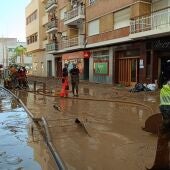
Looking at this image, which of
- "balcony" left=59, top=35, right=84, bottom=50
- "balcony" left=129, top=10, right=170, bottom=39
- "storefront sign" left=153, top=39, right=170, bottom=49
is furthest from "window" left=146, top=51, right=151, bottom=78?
"balcony" left=59, top=35, right=84, bottom=50

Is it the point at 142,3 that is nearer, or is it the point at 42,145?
the point at 42,145

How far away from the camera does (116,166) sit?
6.36 meters

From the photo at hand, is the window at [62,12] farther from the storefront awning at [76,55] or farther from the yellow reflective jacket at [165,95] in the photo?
the yellow reflective jacket at [165,95]

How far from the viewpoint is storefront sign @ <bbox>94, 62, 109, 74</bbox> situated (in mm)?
32344

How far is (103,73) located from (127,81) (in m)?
4.01

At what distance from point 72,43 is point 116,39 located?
1129cm

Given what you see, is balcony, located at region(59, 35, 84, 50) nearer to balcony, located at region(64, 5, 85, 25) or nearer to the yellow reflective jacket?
balcony, located at region(64, 5, 85, 25)

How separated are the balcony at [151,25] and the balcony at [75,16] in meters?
11.6

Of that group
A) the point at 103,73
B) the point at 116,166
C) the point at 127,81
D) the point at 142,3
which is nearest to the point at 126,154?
the point at 116,166

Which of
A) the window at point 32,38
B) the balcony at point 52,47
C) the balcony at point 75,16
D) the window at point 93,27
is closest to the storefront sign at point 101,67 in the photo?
the window at point 93,27

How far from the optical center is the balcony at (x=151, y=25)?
22.5m

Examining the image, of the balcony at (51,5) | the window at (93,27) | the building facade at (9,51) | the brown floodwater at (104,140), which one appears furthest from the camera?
the building facade at (9,51)

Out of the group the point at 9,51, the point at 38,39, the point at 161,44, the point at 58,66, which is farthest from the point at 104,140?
the point at 9,51

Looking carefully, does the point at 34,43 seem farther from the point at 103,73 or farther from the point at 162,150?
the point at 162,150
